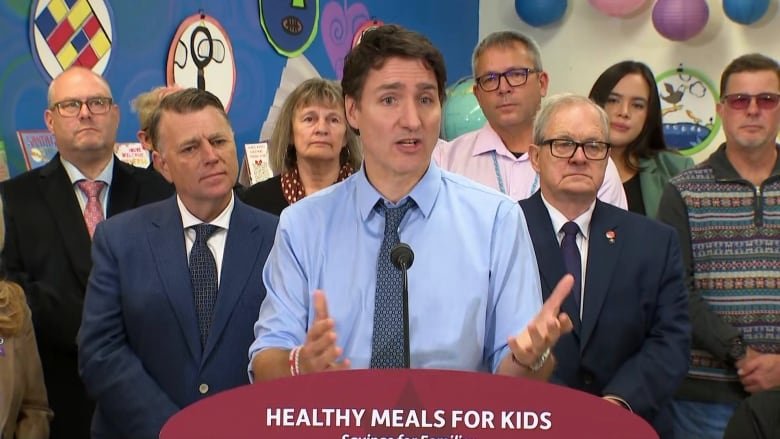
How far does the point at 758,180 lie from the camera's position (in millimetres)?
2943

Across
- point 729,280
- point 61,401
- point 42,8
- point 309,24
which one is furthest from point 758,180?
point 309,24

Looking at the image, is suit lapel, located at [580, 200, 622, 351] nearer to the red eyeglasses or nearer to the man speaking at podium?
the man speaking at podium

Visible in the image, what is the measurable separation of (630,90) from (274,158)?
1.38 meters

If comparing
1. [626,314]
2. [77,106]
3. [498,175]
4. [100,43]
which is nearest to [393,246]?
[626,314]

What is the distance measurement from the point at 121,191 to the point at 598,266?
5.30 ft

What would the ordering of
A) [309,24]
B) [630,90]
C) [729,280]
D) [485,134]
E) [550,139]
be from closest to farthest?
[550,139] < [729,280] < [485,134] < [630,90] < [309,24]

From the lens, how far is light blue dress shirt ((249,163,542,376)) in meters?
1.72

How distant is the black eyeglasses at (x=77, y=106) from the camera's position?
3203 millimetres

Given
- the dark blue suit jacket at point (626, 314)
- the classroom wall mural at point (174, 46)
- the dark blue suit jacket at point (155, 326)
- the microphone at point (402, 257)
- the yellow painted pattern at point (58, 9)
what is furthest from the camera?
the yellow painted pattern at point (58, 9)

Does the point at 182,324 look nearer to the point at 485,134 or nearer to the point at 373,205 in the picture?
the point at 373,205

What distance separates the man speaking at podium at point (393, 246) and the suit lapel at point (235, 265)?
0.46 meters

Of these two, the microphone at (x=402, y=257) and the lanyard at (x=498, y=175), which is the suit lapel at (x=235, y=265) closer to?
the microphone at (x=402, y=257)

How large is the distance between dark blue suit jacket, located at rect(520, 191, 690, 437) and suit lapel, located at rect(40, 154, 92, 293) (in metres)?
1.42

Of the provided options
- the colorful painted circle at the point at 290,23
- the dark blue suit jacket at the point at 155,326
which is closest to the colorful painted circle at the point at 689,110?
the colorful painted circle at the point at 290,23
